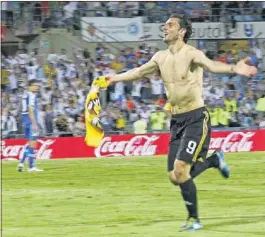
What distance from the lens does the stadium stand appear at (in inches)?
1132

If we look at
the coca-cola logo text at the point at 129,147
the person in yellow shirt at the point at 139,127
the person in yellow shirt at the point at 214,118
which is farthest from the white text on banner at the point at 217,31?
the coca-cola logo text at the point at 129,147

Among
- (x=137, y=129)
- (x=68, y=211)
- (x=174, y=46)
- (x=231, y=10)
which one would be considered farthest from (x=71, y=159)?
(x=174, y=46)

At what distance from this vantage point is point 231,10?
34312mm

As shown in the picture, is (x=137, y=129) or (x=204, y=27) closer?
(x=137, y=129)

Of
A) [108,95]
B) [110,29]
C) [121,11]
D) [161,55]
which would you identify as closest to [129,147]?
[108,95]

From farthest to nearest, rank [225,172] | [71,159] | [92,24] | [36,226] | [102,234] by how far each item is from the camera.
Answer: [92,24] → [71,159] → [225,172] → [36,226] → [102,234]

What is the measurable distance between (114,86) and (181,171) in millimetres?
19660

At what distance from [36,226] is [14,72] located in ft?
61.2

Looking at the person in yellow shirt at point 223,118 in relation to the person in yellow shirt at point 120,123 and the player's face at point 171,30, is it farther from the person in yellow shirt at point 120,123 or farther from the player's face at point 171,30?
the player's face at point 171,30

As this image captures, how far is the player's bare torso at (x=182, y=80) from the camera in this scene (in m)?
10.9

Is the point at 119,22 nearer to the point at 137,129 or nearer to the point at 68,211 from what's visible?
the point at 137,129

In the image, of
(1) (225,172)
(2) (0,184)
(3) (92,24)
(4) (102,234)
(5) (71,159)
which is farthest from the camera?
(3) (92,24)

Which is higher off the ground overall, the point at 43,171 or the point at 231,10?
the point at 231,10

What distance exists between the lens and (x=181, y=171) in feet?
35.2
